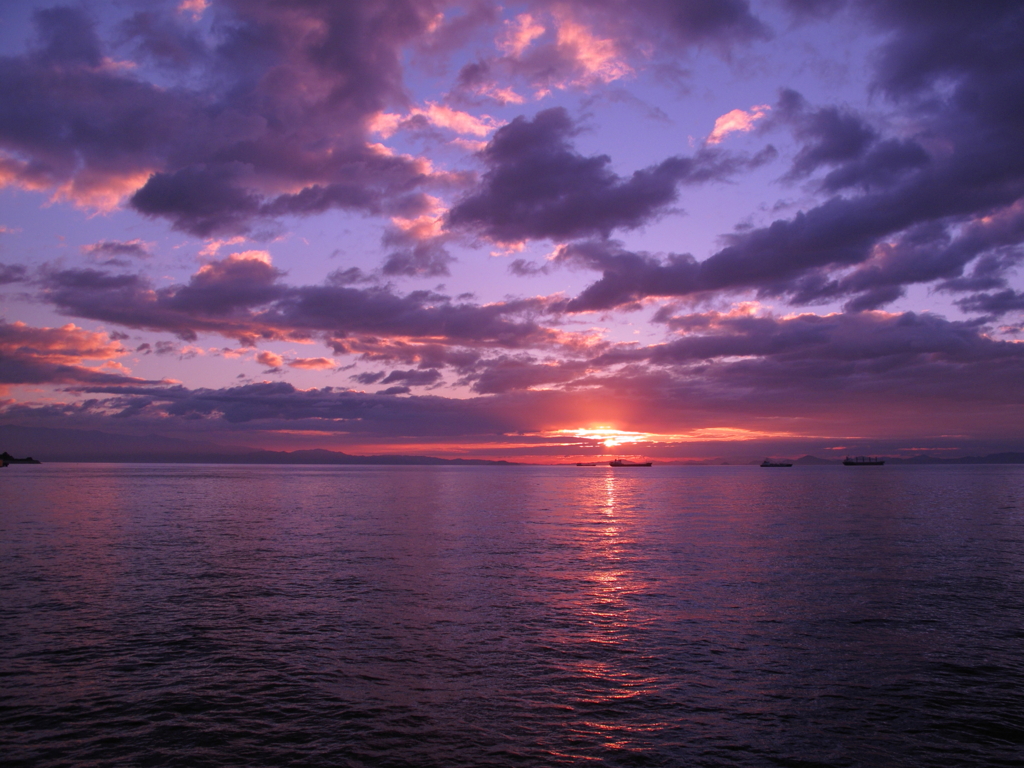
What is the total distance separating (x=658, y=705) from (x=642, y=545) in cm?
3327

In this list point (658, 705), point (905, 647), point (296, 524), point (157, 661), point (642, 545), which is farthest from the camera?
point (296, 524)

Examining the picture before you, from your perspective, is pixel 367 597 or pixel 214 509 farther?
pixel 214 509

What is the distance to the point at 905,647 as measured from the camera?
23438 millimetres

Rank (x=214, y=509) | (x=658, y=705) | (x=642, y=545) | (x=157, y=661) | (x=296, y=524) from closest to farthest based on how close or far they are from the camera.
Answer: (x=658, y=705) → (x=157, y=661) → (x=642, y=545) → (x=296, y=524) → (x=214, y=509)

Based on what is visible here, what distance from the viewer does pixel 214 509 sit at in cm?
8338

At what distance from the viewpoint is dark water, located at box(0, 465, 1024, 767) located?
1573 centimetres

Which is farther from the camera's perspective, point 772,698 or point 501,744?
point 772,698

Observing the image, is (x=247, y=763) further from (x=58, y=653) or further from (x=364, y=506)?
(x=364, y=506)

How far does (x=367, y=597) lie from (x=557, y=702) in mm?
15492

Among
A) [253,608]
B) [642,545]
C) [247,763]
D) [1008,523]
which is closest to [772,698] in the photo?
[247,763]

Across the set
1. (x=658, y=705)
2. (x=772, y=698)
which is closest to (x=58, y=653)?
(x=658, y=705)

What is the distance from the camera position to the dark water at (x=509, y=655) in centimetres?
1573

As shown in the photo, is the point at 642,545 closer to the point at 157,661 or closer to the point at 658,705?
the point at 658,705

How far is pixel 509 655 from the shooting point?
22188mm
